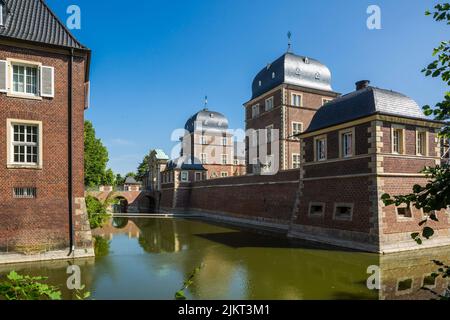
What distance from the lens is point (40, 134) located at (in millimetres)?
13172

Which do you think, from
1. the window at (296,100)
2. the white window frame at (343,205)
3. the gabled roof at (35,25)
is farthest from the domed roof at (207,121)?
the gabled roof at (35,25)

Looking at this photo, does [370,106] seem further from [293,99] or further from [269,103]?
[269,103]

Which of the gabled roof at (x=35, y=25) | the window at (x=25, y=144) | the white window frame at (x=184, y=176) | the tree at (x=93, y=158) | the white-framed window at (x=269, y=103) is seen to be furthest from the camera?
the white window frame at (x=184, y=176)

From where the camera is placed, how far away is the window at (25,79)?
43.0 ft

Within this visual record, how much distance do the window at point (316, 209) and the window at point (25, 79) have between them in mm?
14854

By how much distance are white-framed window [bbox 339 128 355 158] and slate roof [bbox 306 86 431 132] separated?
0.63m

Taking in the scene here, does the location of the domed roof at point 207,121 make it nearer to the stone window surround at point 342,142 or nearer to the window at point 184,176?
the window at point 184,176

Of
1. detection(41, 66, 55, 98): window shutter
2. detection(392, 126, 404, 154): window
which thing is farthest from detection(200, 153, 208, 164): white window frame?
detection(41, 66, 55, 98): window shutter

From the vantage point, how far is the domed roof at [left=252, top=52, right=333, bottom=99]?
102 ft
